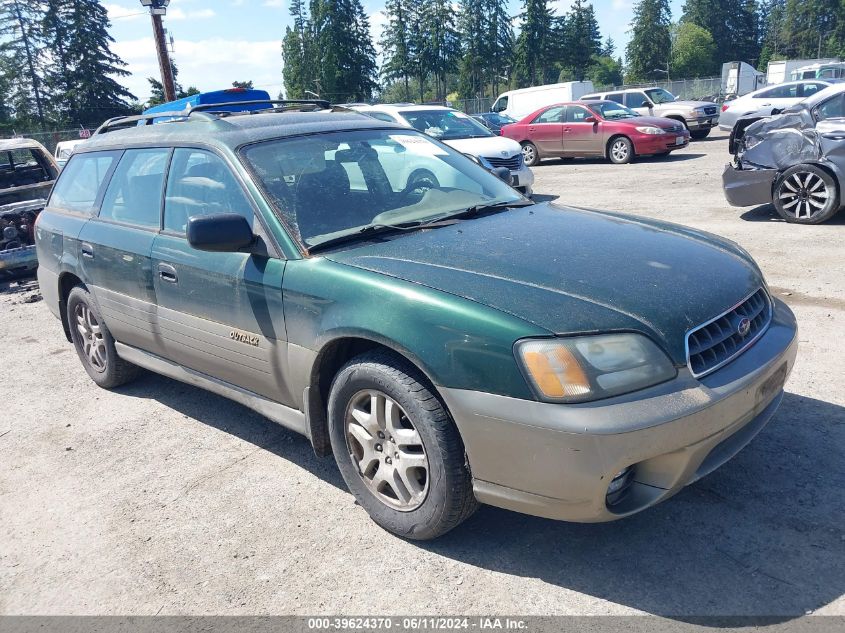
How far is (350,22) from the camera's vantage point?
2756 inches

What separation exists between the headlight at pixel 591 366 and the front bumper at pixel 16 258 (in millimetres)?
8152

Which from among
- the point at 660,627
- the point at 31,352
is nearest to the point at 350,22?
the point at 31,352

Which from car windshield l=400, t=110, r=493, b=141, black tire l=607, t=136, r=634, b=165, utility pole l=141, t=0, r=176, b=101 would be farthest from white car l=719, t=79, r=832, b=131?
Result: utility pole l=141, t=0, r=176, b=101

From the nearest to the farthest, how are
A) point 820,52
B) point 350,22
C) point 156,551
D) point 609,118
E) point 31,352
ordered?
point 156,551 < point 31,352 < point 609,118 < point 350,22 < point 820,52

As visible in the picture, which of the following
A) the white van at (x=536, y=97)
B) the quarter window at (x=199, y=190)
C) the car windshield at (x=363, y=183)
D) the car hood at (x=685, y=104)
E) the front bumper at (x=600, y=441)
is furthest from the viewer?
the white van at (x=536, y=97)

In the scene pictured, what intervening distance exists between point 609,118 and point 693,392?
51.6 feet

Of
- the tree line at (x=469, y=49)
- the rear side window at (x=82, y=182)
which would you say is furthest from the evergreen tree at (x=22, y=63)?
the rear side window at (x=82, y=182)

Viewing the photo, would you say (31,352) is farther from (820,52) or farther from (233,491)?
(820,52)

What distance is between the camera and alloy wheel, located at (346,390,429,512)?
292 centimetres

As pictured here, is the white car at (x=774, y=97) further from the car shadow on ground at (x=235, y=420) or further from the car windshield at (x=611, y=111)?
the car shadow on ground at (x=235, y=420)

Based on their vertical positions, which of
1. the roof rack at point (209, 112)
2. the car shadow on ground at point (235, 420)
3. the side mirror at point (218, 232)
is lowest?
the car shadow on ground at point (235, 420)

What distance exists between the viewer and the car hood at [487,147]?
38.5ft

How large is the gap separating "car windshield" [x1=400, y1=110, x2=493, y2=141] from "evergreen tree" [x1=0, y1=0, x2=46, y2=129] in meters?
55.1

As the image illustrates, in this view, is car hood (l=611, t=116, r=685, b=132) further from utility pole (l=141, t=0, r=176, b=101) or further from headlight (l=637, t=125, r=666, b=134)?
utility pole (l=141, t=0, r=176, b=101)
